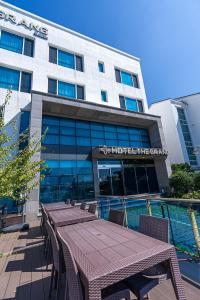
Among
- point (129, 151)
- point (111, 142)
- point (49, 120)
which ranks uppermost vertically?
point (49, 120)

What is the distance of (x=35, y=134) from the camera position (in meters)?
10.4

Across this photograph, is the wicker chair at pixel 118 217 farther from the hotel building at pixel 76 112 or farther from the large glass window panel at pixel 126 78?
the large glass window panel at pixel 126 78

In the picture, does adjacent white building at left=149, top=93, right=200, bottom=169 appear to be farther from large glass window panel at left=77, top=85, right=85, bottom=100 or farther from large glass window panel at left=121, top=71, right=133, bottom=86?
large glass window panel at left=77, top=85, right=85, bottom=100

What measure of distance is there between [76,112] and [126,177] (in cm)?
799

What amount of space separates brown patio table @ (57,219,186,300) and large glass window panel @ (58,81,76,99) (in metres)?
14.3

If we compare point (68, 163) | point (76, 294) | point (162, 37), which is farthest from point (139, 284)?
point (162, 37)

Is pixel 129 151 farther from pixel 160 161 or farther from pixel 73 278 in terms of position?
pixel 73 278

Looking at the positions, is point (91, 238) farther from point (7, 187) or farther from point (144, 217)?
point (7, 187)

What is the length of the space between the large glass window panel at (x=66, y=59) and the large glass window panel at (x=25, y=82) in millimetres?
3769

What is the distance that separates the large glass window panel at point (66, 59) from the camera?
51.5 ft

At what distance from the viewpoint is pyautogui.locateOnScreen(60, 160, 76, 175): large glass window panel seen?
12.7 meters

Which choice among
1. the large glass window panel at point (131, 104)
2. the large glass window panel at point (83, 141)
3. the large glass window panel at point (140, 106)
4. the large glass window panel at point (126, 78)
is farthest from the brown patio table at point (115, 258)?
the large glass window panel at point (126, 78)

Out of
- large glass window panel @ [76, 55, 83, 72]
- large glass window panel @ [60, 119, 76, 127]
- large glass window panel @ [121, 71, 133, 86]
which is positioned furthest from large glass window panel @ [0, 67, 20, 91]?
large glass window panel @ [121, 71, 133, 86]

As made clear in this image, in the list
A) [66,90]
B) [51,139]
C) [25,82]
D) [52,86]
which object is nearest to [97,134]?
[51,139]
